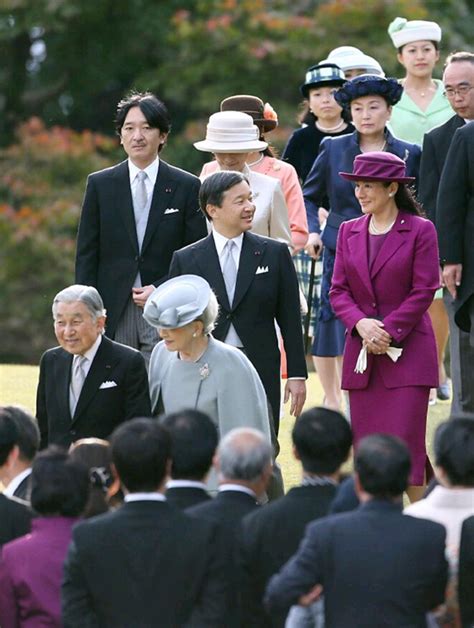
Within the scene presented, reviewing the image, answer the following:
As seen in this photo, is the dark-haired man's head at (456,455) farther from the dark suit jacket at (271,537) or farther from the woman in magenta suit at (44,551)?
the woman in magenta suit at (44,551)

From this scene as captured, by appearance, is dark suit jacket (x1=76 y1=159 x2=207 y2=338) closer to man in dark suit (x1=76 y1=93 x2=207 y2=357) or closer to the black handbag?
man in dark suit (x1=76 y1=93 x2=207 y2=357)

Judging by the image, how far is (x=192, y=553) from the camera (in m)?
5.19

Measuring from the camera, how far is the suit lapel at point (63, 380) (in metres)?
7.50

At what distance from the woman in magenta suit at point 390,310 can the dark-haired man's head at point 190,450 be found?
235 cm

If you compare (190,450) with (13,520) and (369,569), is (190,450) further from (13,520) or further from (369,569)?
(369,569)

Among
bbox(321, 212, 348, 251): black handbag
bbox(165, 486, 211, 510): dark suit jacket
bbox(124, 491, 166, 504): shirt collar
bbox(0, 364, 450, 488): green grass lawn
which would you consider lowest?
bbox(0, 364, 450, 488): green grass lawn

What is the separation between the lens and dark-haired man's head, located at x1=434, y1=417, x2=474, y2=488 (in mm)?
5395

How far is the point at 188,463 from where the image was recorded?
18.2 feet

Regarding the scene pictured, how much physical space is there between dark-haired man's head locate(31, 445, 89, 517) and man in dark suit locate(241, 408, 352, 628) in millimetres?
518

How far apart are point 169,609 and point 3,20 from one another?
→ 55.5 feet

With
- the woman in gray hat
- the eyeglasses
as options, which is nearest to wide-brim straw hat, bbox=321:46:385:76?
the eyeglasses

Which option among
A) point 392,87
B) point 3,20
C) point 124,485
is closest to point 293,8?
point 3,20

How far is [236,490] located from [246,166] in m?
3.75

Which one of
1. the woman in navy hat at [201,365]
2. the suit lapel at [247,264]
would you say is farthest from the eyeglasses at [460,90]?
the woman in navy hat at [201,365]
